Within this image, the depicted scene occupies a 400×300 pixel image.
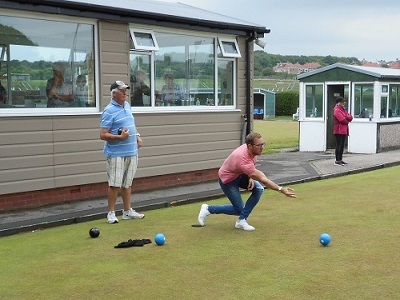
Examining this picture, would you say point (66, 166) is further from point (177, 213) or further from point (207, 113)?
point (207, 113)

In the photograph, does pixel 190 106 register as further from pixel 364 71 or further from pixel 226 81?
pixel 364 71

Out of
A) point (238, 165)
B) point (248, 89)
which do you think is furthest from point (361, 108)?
point (238, 165)

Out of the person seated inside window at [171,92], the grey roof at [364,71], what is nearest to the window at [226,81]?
the person seated inside window at [171,92]

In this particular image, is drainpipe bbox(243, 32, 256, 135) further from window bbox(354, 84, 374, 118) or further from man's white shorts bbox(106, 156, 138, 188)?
window bbox(354, 84, 374, 118)

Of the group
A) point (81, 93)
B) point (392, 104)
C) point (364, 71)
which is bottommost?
point (392, 104)

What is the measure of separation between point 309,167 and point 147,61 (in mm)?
5910

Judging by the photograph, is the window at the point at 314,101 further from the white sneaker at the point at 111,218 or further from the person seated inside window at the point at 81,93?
the white sneaker at the point at 111,218

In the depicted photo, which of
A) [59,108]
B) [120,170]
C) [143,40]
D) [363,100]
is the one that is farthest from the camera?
[363,100]

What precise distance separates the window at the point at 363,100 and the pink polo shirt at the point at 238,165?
45.3ft

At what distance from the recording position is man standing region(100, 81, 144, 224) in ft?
30.8

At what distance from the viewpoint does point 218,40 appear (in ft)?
46.4

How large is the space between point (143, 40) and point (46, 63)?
221 cm

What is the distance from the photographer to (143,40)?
12625 mm

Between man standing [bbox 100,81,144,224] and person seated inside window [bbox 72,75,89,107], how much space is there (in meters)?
2.27
